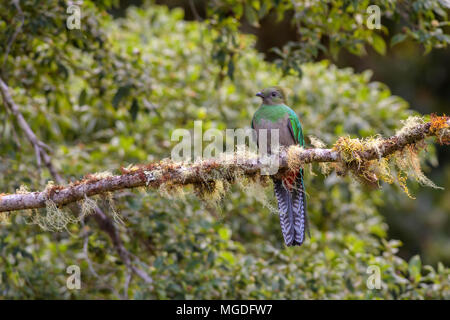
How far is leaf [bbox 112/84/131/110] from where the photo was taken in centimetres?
489

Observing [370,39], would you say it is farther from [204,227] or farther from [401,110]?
[204,227]

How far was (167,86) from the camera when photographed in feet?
21.7

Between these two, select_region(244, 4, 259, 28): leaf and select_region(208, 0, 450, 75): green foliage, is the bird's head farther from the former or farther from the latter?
select_region(244, 4, 259, 28): leaf

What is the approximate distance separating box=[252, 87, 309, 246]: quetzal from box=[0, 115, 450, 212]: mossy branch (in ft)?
0.99

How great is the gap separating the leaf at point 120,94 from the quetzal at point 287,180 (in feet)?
3.71

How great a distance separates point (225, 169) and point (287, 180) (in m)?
0.65

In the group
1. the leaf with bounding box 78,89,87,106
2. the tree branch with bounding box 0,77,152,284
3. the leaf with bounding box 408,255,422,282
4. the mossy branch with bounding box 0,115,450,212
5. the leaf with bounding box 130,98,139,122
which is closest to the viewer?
the mossy branch with bounding box 0,115,450,212

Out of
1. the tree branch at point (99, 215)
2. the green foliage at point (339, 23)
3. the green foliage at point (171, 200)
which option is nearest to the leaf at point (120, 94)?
the green foliage at point (171, 200)

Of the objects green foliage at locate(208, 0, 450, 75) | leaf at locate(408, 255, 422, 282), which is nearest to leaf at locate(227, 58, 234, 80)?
green foliage at locate(208, 0, 450, 75)

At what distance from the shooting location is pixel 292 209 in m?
4.03

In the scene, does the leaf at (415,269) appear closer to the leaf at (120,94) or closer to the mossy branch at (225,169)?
the mossy branch at (225,169)

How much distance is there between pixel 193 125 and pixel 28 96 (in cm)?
160

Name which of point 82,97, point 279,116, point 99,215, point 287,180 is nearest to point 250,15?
point 279,116

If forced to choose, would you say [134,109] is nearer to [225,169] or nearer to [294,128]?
[294,128]
